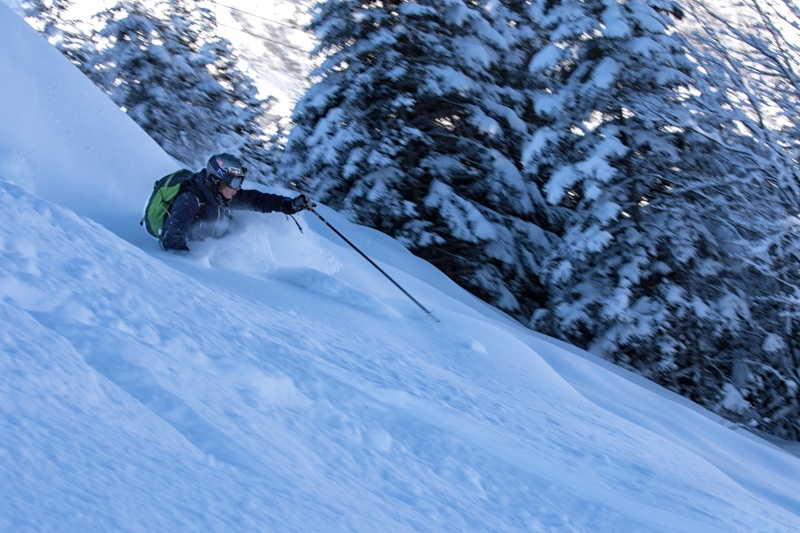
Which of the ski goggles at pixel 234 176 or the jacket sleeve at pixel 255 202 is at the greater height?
the ski goggles at pixel 234 176

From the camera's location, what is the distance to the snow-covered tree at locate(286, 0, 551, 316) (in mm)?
10328

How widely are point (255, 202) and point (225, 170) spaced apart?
779 millimetres

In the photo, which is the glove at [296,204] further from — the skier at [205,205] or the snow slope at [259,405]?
the snow slope at [259,405]

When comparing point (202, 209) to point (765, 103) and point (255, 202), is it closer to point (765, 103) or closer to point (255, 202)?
point (255, 202)

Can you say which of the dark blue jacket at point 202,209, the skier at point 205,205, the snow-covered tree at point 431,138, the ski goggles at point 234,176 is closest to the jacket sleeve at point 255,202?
the dark blue jacket at point 202,209

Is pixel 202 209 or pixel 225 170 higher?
pixel 225 170

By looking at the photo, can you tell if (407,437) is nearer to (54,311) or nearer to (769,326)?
(54,311)

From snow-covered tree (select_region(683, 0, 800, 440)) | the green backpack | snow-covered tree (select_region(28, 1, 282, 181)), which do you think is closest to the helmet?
the green backpack

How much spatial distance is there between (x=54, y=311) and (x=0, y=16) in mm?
4934

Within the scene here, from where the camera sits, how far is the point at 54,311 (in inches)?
98.7

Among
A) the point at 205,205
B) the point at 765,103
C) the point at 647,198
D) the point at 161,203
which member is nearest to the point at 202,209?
the point at 205,205

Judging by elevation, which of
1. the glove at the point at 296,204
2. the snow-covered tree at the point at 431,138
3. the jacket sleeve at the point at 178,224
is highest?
the snow-covered tree at the point at 431,138

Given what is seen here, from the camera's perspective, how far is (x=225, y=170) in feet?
17.6

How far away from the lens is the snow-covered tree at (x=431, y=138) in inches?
407
